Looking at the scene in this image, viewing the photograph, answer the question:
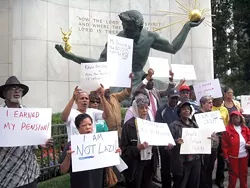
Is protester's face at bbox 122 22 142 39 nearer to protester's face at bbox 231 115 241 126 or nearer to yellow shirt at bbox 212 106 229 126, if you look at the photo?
yellow shirt at bbox 212 106 229 126

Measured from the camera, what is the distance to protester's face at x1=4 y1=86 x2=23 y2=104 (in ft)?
14.4

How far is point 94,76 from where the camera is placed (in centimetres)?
571

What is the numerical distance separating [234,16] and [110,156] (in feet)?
80.0

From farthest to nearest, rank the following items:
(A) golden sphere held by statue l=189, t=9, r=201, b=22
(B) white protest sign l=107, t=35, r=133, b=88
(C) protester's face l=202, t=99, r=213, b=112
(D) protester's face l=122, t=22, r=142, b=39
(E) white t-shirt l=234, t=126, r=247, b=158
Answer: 1. (A) golden sphere held by statue l=189, t=9, r=201, b=22
2. (D) protester's face l=122, t=22, r=142, b=39
3. (E) white t-shirt l=234, t=126, r=247, b=158
4. (C) protester's face l=202, t=99, r=213, b=112
5. (B) white protest sign l=107, t=35, r=133, b=88

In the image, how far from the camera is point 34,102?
37.8 feet

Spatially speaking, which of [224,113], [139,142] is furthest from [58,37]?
[139,142]

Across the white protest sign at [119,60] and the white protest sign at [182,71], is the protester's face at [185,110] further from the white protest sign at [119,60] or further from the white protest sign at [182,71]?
the white protest sign at [182,71]

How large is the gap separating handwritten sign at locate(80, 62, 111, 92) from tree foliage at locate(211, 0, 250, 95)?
2077cm

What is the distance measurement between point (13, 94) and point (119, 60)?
2.23 m

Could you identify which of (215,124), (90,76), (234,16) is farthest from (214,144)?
(234,16)

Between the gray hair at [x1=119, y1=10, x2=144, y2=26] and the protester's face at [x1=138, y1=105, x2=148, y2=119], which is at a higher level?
the gray hair at [x1=119, y1=10, x2=144, y2=26]

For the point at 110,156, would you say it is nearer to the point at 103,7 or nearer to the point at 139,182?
the point at 139,182

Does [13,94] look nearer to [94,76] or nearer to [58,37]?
[94,76]

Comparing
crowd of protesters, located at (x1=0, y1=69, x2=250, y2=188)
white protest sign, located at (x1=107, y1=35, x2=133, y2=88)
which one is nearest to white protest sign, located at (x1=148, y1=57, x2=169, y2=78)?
crowd of protesters, located at (x1=0, y1=69, x2=250, y2=188)
